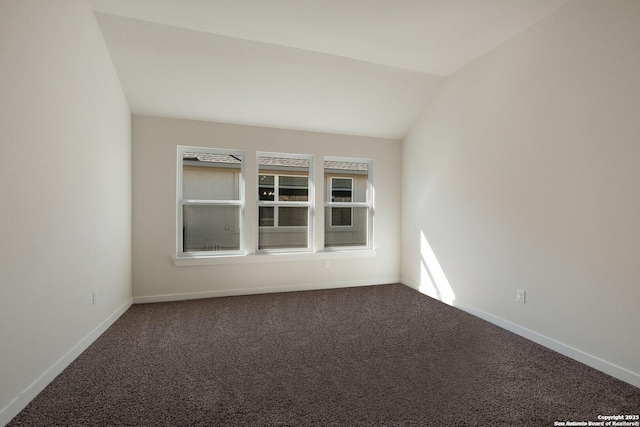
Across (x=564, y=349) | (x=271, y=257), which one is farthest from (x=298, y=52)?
(x=564, y=349)

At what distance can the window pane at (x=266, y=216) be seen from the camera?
4.41 metres

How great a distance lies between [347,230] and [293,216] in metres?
0.89

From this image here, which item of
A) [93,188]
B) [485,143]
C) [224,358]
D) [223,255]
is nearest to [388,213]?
[485,143]

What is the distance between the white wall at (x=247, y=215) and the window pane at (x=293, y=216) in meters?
0.24

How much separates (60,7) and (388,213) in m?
4.16

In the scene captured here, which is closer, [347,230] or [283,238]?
[283,238]

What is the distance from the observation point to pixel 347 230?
487cm

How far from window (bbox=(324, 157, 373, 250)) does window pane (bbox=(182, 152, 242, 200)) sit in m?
1.35

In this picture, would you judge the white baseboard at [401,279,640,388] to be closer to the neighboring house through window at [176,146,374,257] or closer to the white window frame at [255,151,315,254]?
the neighboring house through window at [176,146,374,257]

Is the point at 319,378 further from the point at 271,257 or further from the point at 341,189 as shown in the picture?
the point at 341,189

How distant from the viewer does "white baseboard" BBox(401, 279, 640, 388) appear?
2.10m

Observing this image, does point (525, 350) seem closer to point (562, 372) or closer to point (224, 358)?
point (562, 372)

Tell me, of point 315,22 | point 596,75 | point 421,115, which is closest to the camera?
point 596,75

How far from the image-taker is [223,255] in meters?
4.14
